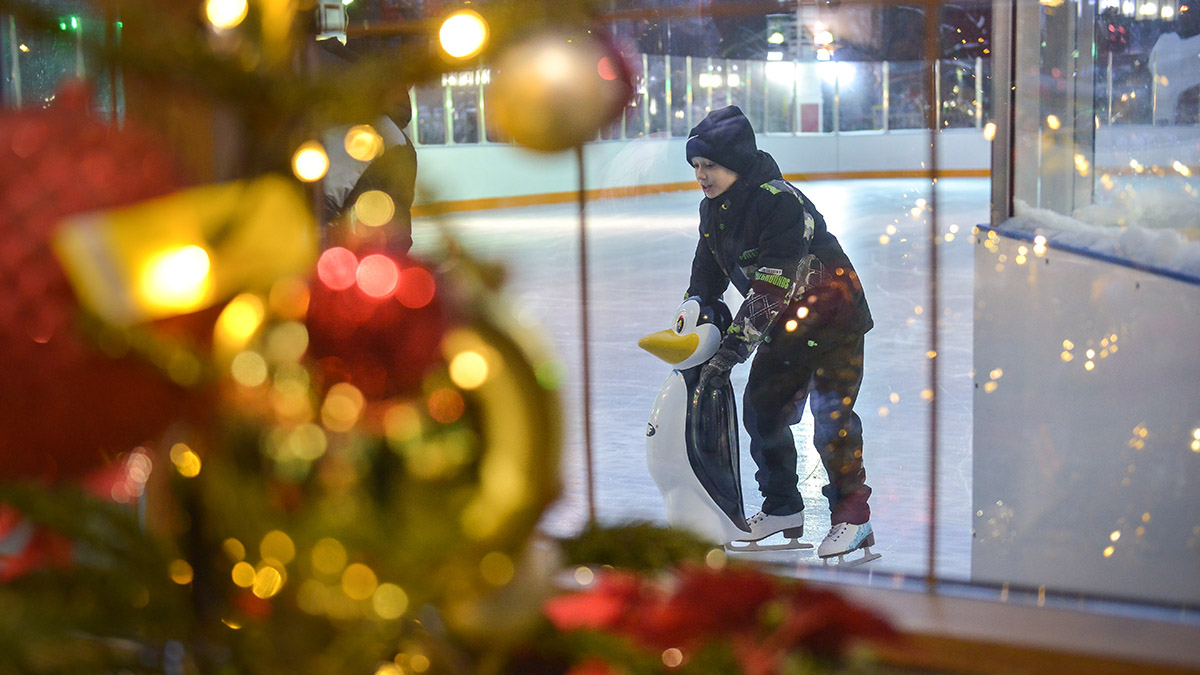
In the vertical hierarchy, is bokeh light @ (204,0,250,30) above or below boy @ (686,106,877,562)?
above

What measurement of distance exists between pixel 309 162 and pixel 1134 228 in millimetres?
2337

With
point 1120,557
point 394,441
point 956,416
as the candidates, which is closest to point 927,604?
point 394,441

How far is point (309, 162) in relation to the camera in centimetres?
34

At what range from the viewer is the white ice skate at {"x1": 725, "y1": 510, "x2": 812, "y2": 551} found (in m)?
2.78

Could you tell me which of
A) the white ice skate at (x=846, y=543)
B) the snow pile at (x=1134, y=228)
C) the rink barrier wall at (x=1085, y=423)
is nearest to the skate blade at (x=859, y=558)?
the white ice skate at (x=846, y=543)

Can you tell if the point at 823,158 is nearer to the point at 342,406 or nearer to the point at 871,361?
the point at 871,361

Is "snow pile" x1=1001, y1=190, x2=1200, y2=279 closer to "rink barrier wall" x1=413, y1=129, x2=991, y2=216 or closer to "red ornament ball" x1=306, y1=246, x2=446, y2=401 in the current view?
"rink barrier wall" x1=413, y1=129, x2=991, y2=216

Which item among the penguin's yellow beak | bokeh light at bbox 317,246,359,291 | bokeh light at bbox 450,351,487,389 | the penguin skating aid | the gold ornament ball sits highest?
the gold ornament ball

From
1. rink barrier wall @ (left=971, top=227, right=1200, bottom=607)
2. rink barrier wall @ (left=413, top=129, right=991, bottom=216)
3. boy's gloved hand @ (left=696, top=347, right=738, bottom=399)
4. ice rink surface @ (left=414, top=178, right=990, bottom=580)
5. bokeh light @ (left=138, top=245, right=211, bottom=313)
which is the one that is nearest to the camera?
bokeh light @ (left=138, top=245, right=211, bottom=313)

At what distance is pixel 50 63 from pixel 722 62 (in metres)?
1.70

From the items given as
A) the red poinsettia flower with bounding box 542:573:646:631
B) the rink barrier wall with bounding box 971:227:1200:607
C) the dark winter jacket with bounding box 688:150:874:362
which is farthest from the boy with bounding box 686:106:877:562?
the red poinsettia flower with bounding box 542:573:646:631

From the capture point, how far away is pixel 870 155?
11.4 ft

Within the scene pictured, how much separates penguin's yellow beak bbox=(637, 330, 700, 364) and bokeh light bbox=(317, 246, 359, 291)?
2433mm

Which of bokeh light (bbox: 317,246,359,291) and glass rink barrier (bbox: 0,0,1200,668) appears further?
glass rink barrier (bbox: 0,0,1200,668)
